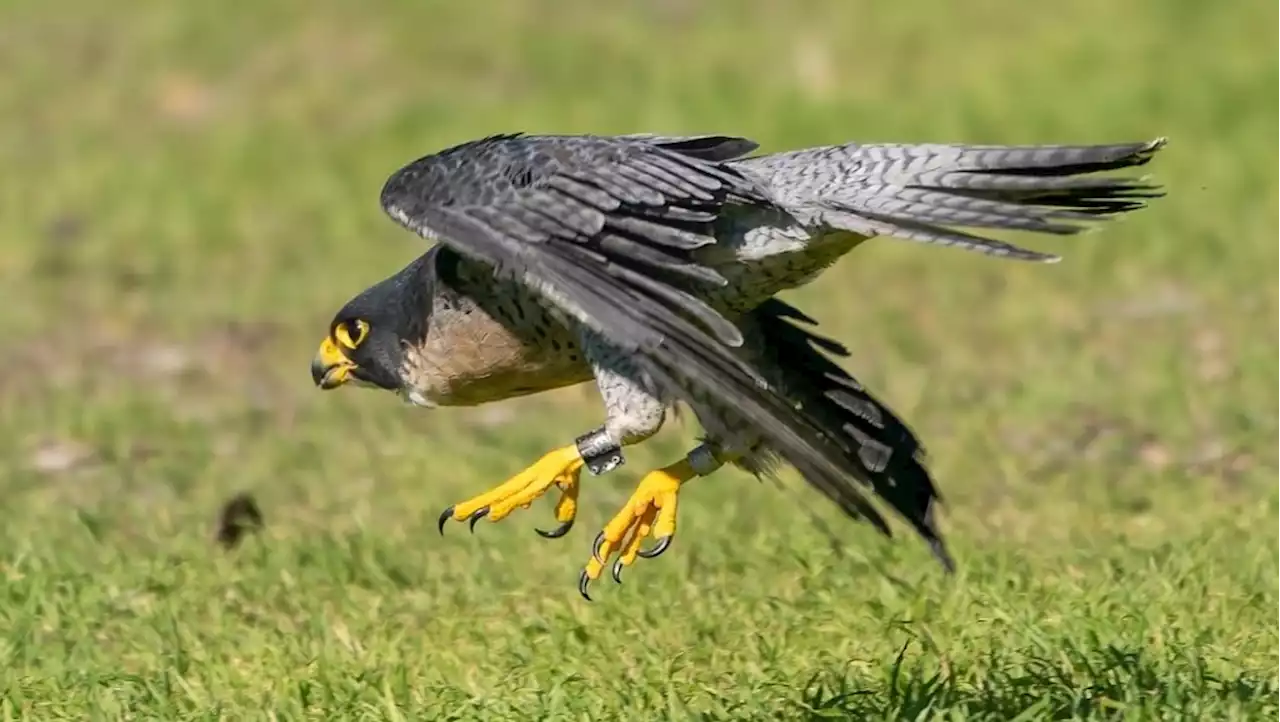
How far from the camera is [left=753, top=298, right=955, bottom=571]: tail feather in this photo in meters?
5.18

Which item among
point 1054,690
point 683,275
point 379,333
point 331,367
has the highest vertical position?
point 683,275

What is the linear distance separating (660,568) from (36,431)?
3.89 m

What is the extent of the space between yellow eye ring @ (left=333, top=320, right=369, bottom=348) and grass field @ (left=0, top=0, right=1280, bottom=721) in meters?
0.89

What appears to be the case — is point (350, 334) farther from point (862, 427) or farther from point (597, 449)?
point (862, 427)

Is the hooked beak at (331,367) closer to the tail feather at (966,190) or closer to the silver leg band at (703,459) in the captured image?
the silver leg band at (703,459)

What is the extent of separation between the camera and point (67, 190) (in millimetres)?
13484

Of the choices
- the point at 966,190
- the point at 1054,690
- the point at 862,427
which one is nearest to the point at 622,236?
the point at 966,190

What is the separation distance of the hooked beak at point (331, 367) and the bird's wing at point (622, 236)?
0.80 m

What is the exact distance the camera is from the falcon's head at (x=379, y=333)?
5.42 meters

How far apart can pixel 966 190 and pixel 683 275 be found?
2.39 ft

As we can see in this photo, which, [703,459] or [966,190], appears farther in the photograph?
[703,459]

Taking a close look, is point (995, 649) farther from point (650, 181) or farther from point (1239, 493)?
point (1239, 493)

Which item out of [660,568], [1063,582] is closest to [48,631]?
[660,568]

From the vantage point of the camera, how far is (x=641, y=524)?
4816 mm
